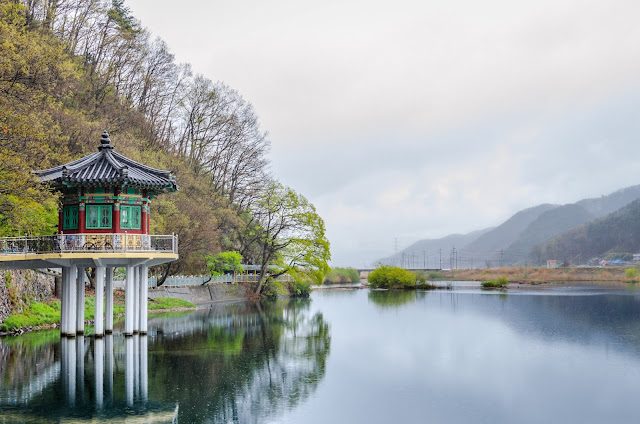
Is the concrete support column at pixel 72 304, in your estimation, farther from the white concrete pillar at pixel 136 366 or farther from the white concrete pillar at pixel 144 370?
the white concrete pillar at pixel 144 370

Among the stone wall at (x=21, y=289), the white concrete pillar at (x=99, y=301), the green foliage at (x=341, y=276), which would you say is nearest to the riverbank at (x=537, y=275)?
the green foliage at (x=341, y=276)

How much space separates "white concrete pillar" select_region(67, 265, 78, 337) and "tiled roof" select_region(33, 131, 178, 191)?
491cm

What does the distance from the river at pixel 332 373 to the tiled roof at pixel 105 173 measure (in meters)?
7.94

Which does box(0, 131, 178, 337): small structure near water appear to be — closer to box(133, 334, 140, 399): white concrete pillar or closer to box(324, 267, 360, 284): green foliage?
box(133, 334, 140, 399): white concrete pillar

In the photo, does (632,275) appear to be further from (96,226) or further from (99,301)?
(96,226)

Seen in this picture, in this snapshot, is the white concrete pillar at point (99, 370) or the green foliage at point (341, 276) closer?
the white concrete pillar at point (99, 370)

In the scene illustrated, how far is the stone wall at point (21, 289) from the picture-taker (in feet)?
111

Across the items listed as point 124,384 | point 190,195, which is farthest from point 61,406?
point 190,195

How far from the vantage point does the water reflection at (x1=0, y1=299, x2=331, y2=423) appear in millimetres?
17953

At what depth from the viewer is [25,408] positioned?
58.8 ft

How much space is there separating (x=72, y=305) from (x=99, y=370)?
8.29 metres

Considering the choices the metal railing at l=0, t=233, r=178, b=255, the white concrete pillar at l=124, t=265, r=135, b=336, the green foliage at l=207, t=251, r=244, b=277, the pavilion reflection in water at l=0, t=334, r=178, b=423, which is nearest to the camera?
the pavilion reflection in water at l=0, t=334, r=178, b=423

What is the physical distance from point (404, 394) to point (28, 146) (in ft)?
63.8

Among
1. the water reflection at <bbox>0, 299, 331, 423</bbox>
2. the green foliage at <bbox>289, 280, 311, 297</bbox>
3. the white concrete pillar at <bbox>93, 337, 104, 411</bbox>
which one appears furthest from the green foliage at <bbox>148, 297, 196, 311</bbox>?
the green foliage at <bbox>289, 280, 311, 297</bbox>
